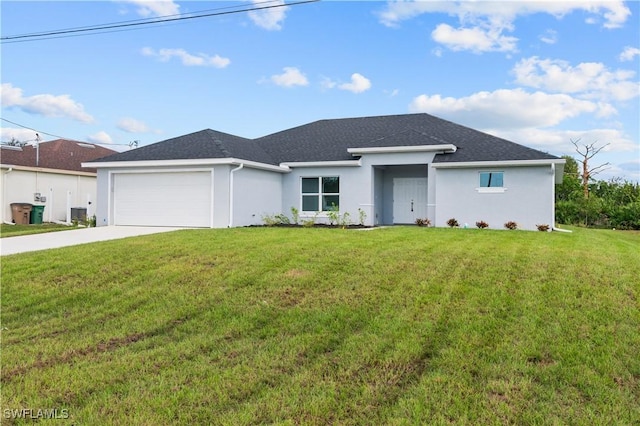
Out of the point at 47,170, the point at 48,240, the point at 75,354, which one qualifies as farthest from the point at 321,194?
the point at 47,170

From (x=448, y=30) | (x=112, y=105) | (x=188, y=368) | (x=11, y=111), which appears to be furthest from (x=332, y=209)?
(x=11, y=111)

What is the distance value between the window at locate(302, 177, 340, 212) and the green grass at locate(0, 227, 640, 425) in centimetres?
940

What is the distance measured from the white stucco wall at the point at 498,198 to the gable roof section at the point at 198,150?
715 centimetres

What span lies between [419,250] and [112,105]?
1670 cm

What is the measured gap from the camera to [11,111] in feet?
104

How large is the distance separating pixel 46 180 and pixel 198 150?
11.7 m

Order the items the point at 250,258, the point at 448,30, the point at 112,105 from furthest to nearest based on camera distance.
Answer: the point at 112,105 < the point at 448,30 < the point at 250,258

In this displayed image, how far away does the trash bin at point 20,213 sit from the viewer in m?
21.3

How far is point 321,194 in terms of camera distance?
19.0 m

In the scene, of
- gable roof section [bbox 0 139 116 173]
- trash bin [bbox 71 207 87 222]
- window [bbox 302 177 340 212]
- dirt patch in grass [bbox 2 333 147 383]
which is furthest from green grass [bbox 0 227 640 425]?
gable roof section [bbox 0 139 116 173]

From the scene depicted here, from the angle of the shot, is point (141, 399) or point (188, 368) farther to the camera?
point (188, 368)

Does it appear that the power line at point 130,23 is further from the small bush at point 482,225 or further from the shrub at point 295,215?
the small bush at point 482,225

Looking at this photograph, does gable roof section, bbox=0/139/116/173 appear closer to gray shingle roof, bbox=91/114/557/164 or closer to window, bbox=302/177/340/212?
gray shingle roof, bbox=91/114/557/164

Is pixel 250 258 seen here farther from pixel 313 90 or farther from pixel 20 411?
pixel 313 90
